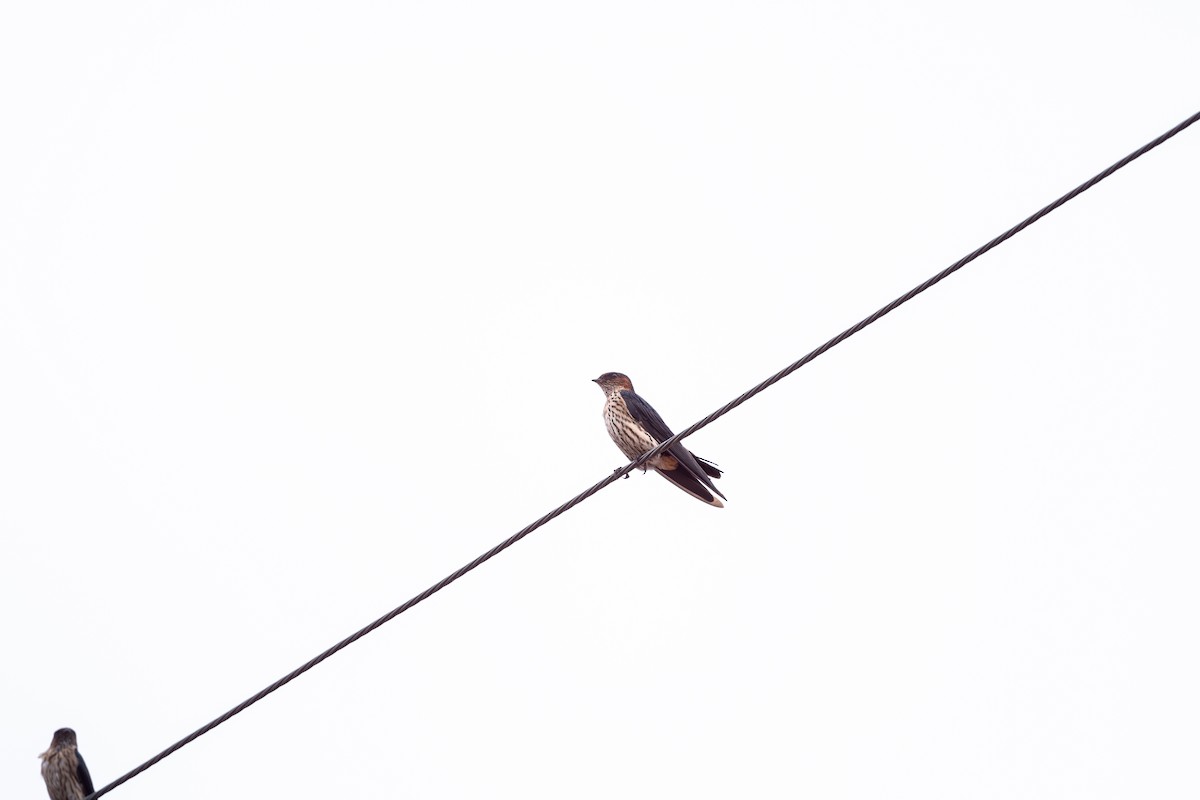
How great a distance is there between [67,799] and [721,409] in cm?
576

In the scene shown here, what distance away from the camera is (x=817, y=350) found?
498 centimetres

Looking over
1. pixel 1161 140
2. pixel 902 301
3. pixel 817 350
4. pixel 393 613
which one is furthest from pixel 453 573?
pixel 1161 140

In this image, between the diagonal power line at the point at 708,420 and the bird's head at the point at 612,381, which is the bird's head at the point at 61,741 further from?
the bird's head at the point at 612,381

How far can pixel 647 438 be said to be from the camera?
9109mm

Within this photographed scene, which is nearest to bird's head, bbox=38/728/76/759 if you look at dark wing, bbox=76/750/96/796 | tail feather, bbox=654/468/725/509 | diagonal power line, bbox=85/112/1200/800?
dark wing, bbox=76/750/96/796

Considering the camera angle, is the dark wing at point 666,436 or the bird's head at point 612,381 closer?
the dark wing at point 666,436

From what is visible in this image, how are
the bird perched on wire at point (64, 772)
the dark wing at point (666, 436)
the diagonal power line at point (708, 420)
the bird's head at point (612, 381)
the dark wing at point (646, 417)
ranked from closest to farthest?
the diagonal power line at point (708, 420) → the dark wing at point (666, 436) → the bird perched on wire at point (64, 772) → the dark wing at point (646, 417) → the bird's head at point (612, 381)

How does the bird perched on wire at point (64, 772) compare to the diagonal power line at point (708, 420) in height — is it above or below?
above

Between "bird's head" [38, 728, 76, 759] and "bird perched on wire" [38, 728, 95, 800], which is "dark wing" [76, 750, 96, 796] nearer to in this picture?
"bird perched on wire" [38, 728, 95, 800]

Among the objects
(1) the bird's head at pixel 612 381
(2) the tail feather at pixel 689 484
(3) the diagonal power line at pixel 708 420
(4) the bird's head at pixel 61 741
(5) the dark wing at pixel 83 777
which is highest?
(1) the bird's head at pixel 612 381

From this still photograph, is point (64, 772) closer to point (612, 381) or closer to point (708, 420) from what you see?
point (612, 381)

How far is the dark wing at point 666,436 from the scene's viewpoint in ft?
27.9

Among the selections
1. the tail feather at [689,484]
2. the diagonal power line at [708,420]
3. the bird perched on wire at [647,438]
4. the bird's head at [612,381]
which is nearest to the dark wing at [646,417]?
the bird perched on wire at [647,438]

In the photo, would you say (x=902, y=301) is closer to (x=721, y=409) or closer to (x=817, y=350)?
(x=817, y=350)
